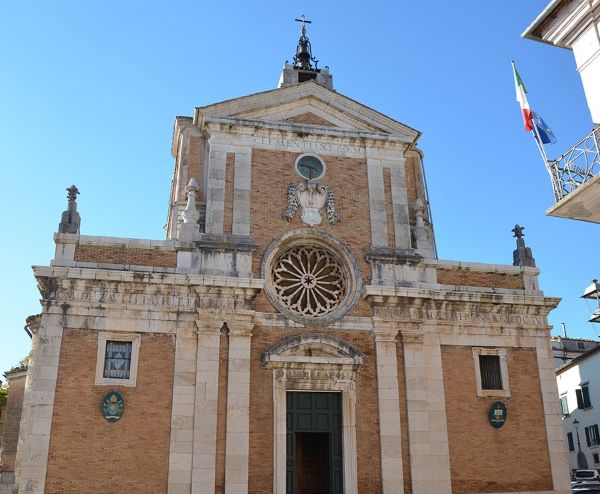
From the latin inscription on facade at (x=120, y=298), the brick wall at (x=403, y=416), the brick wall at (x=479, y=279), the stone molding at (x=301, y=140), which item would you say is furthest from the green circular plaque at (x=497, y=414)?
the latin inscription on facade at (x=120, y=298)

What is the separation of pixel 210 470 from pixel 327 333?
4823mm

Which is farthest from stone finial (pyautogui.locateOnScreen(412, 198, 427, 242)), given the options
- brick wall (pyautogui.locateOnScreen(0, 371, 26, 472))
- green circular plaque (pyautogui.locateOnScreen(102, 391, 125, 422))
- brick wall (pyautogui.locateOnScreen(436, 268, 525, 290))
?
brick wall (pyautogui.locateOnScreen(0, 371, 26, 472))

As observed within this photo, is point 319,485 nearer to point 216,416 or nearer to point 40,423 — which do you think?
point 216,416

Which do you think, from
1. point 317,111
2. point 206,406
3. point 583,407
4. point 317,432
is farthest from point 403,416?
point 583,407

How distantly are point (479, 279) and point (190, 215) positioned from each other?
29.1 feet

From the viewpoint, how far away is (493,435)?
19.3 m

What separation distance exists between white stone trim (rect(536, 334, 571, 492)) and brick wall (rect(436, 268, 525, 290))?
6.06 feet

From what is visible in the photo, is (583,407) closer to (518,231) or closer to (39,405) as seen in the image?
(518,231)

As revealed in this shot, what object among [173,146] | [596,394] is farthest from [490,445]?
[596,394]

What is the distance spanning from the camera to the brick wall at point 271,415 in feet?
57.8

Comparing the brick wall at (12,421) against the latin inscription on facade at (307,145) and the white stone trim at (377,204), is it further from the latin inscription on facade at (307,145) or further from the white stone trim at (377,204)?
the white stone trim at (377,204)

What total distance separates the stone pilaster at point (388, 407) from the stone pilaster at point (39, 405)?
8.48 metres

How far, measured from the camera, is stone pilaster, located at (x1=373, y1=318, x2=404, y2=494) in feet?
59.6

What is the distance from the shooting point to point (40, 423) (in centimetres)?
1662
